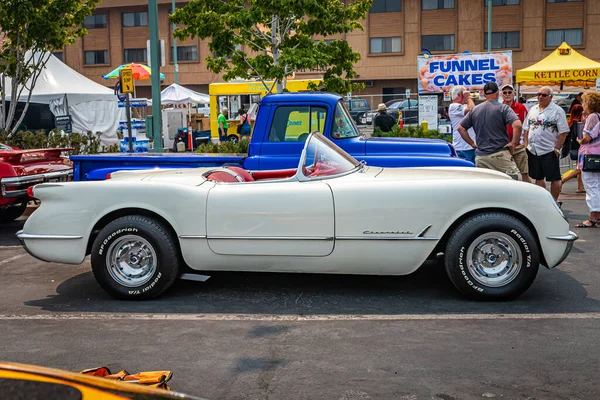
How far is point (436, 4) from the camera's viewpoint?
5138cm

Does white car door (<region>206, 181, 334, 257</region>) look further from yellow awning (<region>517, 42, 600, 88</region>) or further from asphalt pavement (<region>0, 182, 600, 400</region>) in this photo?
yellow awning (<region>517, 42, 600, 88</region>)

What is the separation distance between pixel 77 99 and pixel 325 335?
22.5m

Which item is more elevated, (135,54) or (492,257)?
(135,54)

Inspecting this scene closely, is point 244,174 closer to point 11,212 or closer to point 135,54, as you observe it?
point 11,212

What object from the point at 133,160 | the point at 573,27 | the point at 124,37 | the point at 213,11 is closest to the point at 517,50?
the point at 573,27

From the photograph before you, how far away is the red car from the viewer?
9.54 metres

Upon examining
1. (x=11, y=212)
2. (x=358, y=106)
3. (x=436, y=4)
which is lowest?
(x=11, y=212)

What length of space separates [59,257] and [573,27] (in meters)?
49.2

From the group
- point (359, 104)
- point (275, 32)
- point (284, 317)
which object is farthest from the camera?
point (359, 104)

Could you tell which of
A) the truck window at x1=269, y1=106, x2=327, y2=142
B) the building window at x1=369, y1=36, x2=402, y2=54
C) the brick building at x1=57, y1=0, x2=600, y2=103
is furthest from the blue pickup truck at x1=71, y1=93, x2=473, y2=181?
the building window at x1=369, y1=36, x2=402, y2=54

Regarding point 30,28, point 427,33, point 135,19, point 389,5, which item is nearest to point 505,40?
point 427,33

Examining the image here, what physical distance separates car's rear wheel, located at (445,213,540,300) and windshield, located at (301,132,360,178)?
1.14 meters

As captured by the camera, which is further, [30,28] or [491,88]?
[30,28]

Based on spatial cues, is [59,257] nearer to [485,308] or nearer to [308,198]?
[308,198]
